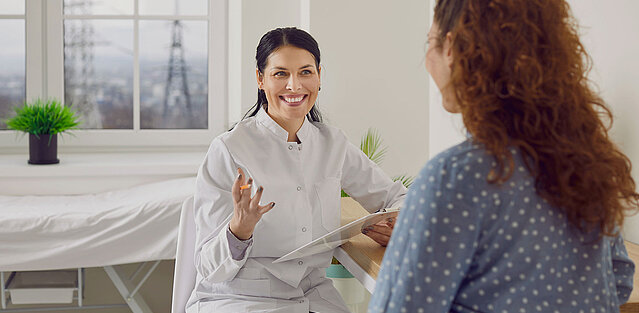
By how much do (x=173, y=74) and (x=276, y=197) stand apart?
213cm

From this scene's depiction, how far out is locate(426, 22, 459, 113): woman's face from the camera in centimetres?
83

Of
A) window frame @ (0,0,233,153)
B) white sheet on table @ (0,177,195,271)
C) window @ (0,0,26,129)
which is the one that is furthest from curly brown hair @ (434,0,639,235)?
window @ (0,0,26,129)

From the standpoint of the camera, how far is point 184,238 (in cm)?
173

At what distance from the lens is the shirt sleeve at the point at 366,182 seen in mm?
1840

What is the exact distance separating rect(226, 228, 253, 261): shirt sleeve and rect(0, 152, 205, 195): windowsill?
160cm

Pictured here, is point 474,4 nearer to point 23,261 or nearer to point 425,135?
point 23,261

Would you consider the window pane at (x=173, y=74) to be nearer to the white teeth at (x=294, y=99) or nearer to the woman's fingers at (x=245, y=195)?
the white teeth at (x=294, y=99)

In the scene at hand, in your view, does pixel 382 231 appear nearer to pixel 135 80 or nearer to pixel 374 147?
pixel 374 147

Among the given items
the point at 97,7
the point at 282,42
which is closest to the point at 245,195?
the point at 282,42

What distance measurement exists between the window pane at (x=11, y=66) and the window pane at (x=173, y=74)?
0.58 m

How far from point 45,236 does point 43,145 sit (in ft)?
2.03

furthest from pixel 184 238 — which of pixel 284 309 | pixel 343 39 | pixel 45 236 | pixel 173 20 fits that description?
pixel 173 20

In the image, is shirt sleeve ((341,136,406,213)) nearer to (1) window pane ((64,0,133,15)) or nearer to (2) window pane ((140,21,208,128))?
(2) window pane ((140,21,208,128))

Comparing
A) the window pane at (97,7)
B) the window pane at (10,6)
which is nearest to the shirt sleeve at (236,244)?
the window pane at (97,7)
